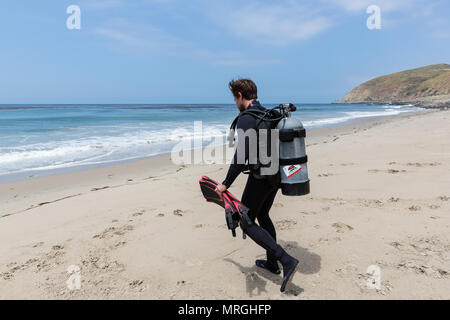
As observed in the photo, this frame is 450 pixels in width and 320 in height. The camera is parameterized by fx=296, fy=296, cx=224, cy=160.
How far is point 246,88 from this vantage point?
270 centimetres

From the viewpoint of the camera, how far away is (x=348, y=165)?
7.41m

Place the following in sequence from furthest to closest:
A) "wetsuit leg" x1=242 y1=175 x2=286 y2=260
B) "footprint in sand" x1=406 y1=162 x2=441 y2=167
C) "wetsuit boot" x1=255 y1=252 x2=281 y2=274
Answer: "footprint in sand" x1=406 y1=162 x2=441 y2=167
"wetsuit boot" x1=255 y1=252 x2=281 y2=274
"wetsuit leg" x1=242 y1=175 x2=286 y2=260

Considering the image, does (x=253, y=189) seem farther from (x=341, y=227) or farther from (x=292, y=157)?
(x=341, y=227)

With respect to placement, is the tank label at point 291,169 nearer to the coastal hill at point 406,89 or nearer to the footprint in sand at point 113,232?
the footprint in sand at point 113,232

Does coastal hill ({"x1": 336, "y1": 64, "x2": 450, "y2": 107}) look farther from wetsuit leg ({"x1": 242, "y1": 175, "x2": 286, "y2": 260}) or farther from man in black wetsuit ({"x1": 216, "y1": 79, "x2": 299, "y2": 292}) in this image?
wetsuit leg ({"x1": 242, "y1": 175, "x2": 286, "y2": 260})

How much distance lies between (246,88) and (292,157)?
0.76 metres

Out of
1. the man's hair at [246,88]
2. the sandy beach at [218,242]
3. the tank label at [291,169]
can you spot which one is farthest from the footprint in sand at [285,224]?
the man's hair at [246,88]

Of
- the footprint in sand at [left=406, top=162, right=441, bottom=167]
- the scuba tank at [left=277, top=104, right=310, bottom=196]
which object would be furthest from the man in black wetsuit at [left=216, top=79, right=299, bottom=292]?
the footprint in sand at [left=406, top=162, right=441, bottom=167]

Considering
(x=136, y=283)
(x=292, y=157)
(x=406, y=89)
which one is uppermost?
(x=406, y=89)

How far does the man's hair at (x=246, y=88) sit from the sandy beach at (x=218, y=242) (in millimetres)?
1790

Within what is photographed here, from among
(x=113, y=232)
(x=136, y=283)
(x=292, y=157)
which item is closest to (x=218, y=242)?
(x=136, y=283)

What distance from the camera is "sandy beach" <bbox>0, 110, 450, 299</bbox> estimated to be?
9.11 ft
